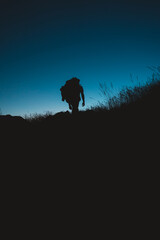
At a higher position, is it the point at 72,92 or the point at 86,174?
the point at 72,92

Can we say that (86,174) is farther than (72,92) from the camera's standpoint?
No

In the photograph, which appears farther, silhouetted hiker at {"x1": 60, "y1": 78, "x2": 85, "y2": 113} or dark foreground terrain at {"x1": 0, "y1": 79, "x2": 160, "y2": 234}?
silhouetted hiker at {"x1": 60, "y1": 78, "x2": 85, "y2": 113}

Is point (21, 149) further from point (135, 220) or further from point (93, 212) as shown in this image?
point (135, 220)

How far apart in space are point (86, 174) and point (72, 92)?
9.70 ft

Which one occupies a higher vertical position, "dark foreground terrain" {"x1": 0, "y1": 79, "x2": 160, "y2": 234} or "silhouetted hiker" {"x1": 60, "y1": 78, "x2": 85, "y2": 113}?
"silhouetted hiker" {"x1": 60, "y1": 78, "x2": 85, "y2": 113}

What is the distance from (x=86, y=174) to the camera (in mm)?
1244

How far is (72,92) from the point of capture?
3799 millimetres

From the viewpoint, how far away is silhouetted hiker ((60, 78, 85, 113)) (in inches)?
148

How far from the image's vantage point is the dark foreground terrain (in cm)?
87

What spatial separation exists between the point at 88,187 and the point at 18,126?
6.20 feet

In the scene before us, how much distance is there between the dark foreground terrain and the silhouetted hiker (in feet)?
6.28

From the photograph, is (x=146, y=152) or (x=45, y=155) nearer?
(x=146, y=152)

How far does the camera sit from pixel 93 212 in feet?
2.87

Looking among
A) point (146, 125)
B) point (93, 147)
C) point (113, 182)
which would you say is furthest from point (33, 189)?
point (146, 125)
